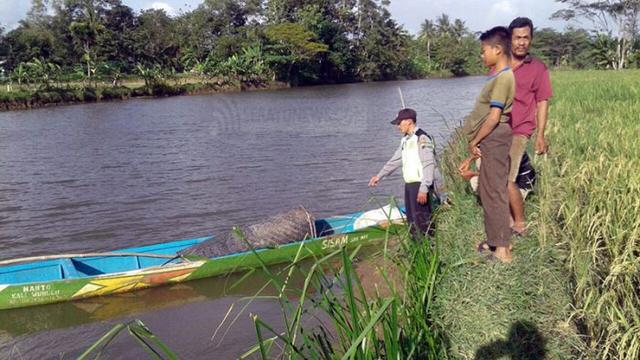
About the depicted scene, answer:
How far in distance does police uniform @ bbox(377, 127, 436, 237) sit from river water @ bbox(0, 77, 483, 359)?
69.2 inches

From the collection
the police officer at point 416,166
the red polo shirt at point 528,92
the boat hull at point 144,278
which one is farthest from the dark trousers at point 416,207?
the red polo shirt at point 528,92

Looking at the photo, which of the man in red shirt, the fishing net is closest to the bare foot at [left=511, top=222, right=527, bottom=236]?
the man in red shirt

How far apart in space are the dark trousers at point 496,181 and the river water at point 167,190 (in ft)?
8.37

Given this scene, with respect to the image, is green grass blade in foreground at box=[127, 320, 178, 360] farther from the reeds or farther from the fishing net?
the fishing net

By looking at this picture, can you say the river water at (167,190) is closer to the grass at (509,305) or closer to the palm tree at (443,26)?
the grass at (509,305)

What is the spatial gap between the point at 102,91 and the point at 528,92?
126 feet

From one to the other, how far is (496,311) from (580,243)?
1.97ft

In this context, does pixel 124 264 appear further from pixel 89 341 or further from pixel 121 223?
pixel 121 223

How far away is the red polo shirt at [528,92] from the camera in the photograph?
4305 mm

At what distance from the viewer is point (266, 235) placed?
703 centimetres

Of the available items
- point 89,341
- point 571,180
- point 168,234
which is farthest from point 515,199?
point 168,234

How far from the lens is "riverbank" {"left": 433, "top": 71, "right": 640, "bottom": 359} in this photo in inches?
112

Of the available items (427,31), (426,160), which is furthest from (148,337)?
(427,31)

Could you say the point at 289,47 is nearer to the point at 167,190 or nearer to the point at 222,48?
the point at 222,48
